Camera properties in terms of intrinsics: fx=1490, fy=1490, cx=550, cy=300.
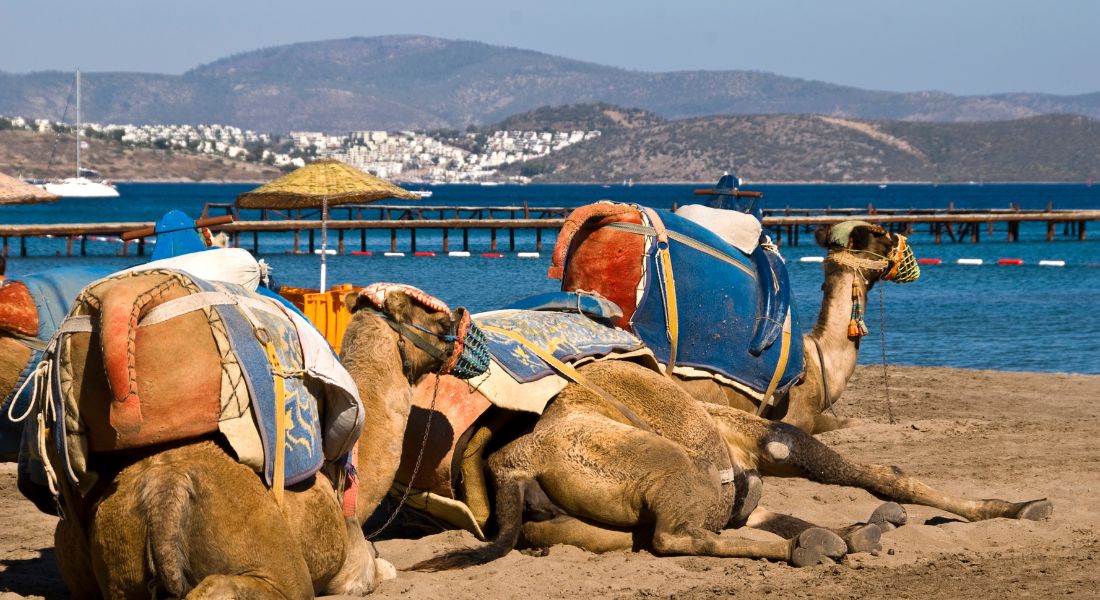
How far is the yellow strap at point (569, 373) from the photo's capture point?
7.39 meters

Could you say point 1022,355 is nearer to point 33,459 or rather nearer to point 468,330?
point 468,330

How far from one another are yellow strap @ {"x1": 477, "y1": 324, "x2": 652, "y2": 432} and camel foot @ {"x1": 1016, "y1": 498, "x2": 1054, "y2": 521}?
2.14 meters

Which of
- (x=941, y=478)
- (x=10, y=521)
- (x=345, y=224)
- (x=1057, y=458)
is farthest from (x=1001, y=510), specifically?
(x=345, y=224)

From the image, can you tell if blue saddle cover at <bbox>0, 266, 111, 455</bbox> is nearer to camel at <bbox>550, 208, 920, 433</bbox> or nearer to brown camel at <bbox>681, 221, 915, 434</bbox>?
camel at <bbox>550, 208, 920, 433</bbox>

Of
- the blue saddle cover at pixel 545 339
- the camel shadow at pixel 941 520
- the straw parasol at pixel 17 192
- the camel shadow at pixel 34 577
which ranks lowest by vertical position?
the camel shadow at pixel 34 577

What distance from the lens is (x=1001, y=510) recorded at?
7.99 metres

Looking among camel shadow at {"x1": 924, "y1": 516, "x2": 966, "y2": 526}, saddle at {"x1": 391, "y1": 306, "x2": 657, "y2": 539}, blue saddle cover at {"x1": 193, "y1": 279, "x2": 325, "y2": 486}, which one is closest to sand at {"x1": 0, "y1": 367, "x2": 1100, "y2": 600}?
camel shadow at {"x1": 924, "y1": 516, "x2": 966, "y2": 526}

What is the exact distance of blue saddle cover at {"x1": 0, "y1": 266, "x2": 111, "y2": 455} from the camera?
24.0 ft

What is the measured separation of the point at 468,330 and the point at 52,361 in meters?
1.92

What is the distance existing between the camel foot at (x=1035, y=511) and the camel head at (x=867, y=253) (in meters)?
2.82

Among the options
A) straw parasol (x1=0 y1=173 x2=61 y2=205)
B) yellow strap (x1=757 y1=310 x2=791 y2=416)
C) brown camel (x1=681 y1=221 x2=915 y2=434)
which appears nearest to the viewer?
yellow strap (x1=757 y1=310 x2=791 y2=416)

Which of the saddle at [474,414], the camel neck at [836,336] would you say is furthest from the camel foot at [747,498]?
the camel neck at [836,336]

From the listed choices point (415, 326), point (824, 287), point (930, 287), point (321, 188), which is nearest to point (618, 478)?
point (415, 326)

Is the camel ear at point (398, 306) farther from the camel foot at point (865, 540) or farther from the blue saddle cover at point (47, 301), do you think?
the camel foot at point (865, 540)
